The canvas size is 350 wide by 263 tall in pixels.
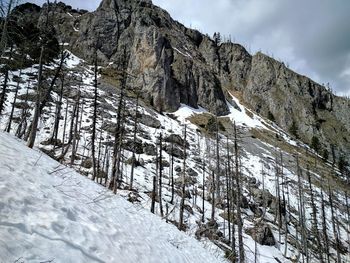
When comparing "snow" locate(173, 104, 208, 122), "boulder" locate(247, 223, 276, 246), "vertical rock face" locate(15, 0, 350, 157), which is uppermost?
"vertical rock face" locate(15, 0, 350, 157)

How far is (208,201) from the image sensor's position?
5612cm

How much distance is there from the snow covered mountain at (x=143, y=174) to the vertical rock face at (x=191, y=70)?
110 cm

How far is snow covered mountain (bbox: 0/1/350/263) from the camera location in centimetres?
709

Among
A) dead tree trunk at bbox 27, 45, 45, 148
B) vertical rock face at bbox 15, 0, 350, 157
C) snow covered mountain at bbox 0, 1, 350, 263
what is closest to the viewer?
snow covered mountain at bbox 0, 1, 350, 263

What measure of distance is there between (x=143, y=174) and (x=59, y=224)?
47183mm

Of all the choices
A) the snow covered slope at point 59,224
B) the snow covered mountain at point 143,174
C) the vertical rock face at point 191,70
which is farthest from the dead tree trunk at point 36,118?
the vertical rock face at point 191,70

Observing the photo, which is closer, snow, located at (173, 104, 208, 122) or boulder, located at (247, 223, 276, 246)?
boulder, located at (247, 223, 276, 246)

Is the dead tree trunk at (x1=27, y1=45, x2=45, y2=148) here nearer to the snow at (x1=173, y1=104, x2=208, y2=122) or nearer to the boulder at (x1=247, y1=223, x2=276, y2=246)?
the boulder at (x1=247, y1=223, x2=276, y2=246)

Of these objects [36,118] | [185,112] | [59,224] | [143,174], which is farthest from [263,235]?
[185,112]

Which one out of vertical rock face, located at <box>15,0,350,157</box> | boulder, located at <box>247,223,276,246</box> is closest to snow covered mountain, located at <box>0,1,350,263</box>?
boulder, located at <box>247,223,276,246</box>

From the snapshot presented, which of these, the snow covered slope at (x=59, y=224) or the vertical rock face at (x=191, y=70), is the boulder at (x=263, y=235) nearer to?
the snow covered slope at (x=59, y=224)

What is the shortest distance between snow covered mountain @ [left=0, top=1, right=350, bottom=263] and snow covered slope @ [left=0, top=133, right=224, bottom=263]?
0.03 metres

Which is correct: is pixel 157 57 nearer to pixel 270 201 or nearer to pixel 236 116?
pixel 236 116

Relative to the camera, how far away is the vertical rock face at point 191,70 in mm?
114688
